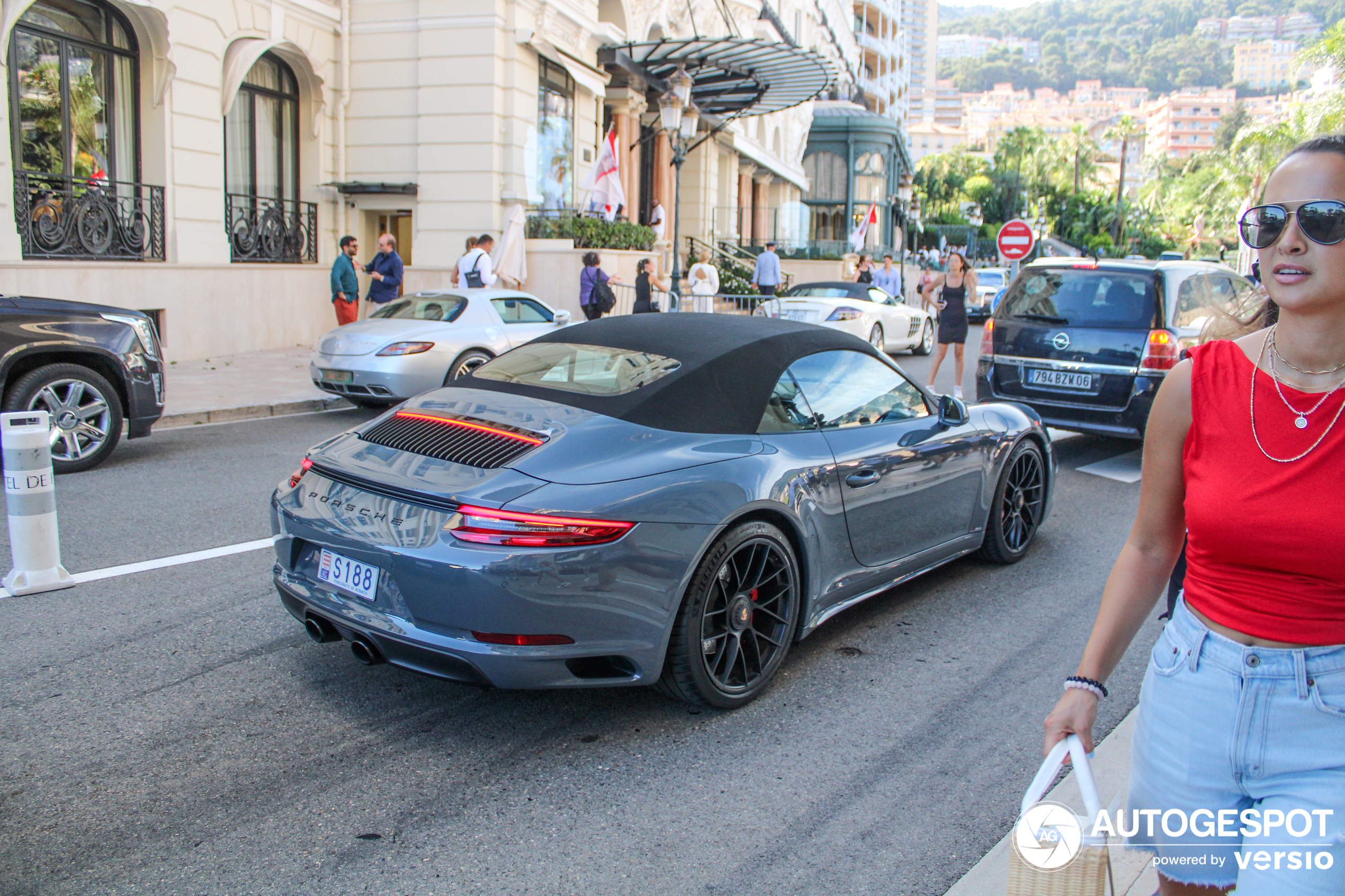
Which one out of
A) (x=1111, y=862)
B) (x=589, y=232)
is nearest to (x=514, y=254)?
(x=589, y=232)

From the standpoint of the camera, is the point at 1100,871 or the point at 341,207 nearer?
the point at 1100,871

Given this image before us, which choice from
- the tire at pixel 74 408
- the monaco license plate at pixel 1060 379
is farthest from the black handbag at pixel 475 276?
the monaco license plate at pixel 1060 379

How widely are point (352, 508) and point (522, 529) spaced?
732mm

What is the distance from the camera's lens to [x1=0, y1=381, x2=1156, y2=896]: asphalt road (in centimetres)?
297

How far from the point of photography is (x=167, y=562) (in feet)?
18.8

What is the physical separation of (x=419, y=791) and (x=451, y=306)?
9.01 m

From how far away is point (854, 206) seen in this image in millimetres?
49750

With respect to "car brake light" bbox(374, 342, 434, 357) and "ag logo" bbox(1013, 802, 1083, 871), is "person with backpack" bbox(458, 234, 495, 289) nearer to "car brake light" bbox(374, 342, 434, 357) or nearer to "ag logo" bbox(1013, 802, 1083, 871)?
"car brake light" bbox(374, 342, 434, 357)

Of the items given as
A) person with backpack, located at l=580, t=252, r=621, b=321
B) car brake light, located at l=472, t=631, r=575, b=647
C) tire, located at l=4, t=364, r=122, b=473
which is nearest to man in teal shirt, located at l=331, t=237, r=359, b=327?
person with backpack, located at l=580, t=252, r=621, b=321

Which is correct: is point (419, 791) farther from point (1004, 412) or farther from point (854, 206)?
point (854, 206)

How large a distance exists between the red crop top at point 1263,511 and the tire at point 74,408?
313 inches

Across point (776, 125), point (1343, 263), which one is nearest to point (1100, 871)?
point (1343, 263)

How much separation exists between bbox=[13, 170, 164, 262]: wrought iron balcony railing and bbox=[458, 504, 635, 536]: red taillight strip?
12.7 m

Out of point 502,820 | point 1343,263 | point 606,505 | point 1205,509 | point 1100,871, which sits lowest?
point 502,820
